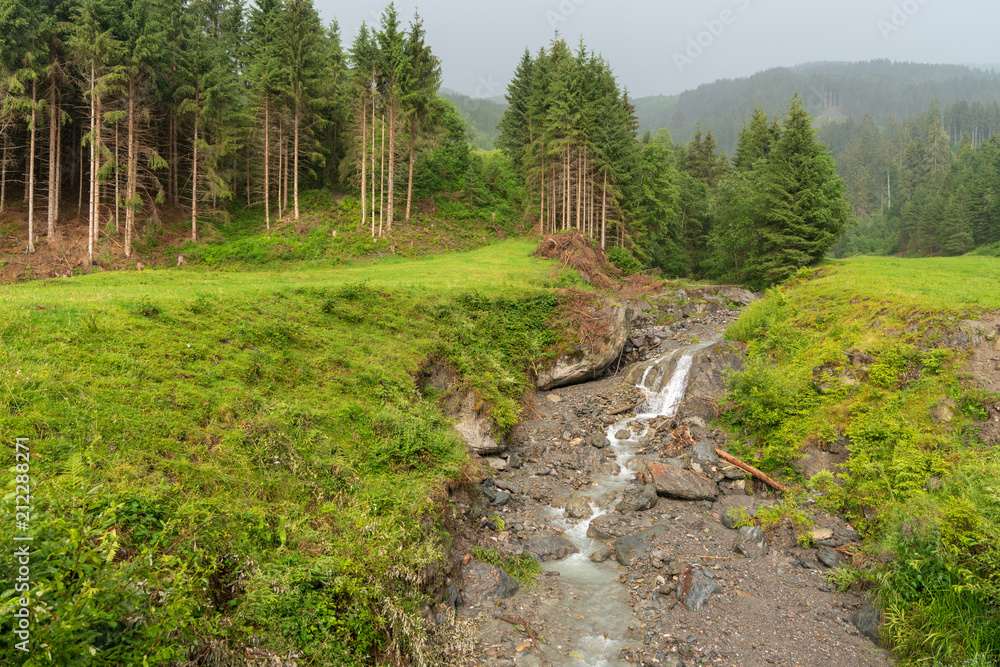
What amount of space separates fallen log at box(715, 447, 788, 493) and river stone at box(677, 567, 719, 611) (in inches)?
179

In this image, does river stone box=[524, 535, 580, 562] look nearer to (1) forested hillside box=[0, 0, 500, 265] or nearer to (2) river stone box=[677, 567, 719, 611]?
(2) river stone box=[677, 567, 719, 611]

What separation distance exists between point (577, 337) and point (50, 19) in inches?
1301

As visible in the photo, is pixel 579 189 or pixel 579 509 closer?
pixel 579 509

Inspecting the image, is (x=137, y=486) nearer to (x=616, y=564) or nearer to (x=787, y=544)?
(x=616, y=564)

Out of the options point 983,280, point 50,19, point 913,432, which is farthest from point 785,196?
point 50,19

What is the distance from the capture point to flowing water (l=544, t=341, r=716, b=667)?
8812mm

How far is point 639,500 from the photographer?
13.5 meters

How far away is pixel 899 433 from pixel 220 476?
51.9 feet

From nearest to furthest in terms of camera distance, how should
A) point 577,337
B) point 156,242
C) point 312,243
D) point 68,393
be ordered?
point 68,393
point 577,337
point 156,242
point 312,243

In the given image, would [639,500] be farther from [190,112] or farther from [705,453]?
[190,112]

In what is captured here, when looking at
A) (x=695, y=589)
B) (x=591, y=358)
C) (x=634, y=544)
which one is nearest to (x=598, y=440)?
(x=634, y=544)

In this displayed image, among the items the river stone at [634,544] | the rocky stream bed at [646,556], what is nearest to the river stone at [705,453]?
the rocky stream bed at [646,556]

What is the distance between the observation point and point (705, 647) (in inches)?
342

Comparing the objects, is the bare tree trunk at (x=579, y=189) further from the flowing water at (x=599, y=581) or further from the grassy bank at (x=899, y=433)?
the flowing water at (x=599, y=581)
